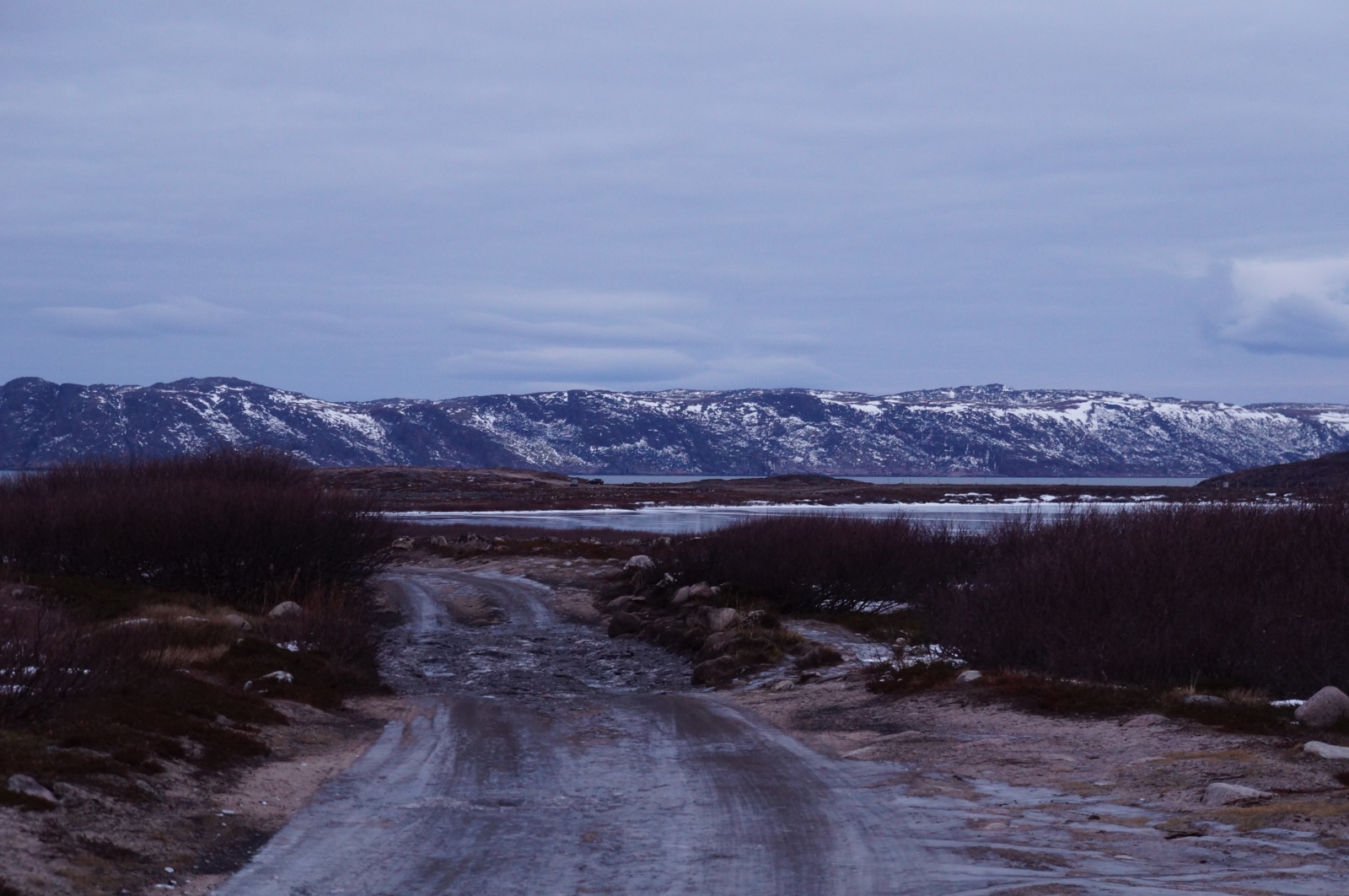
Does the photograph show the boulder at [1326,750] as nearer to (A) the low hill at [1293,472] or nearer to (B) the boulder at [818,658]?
(B) the boulder at [818,658]

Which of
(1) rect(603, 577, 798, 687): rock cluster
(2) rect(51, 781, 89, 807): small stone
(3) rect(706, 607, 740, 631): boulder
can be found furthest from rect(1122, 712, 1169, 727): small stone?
(3) rect(706, 607, 740, 631): boulder

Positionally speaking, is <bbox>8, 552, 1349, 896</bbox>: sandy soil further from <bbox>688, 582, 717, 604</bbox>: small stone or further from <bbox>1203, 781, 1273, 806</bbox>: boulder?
<bbox>688, 582, 717, 604</bbox>: small stone

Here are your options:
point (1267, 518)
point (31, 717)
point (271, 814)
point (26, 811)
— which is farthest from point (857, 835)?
point (1267, 518)

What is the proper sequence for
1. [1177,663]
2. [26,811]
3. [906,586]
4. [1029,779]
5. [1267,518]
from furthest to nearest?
1. [906,586]
2. [1267,518]
3. [1177,663]
4. [1029,779]
5. [26,811]

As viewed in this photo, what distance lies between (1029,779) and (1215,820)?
83.1 inches

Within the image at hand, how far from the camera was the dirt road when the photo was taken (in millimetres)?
7320

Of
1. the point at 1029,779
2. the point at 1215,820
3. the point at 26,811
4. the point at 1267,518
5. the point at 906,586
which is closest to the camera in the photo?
the point at 26,811

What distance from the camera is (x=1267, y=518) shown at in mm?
20594

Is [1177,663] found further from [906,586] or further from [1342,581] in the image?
[906,586]

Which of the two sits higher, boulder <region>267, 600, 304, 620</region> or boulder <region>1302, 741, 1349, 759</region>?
boulder <region>1302, 741, 1349, 759</region>

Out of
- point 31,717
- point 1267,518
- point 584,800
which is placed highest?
point 1267,518

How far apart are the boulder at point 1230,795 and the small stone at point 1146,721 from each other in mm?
3003

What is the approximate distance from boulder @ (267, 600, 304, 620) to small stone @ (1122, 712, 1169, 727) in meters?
12.3

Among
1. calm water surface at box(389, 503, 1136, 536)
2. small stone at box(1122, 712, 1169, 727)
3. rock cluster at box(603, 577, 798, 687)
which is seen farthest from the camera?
calm water surface at box(389, 503, 1136, 536)
